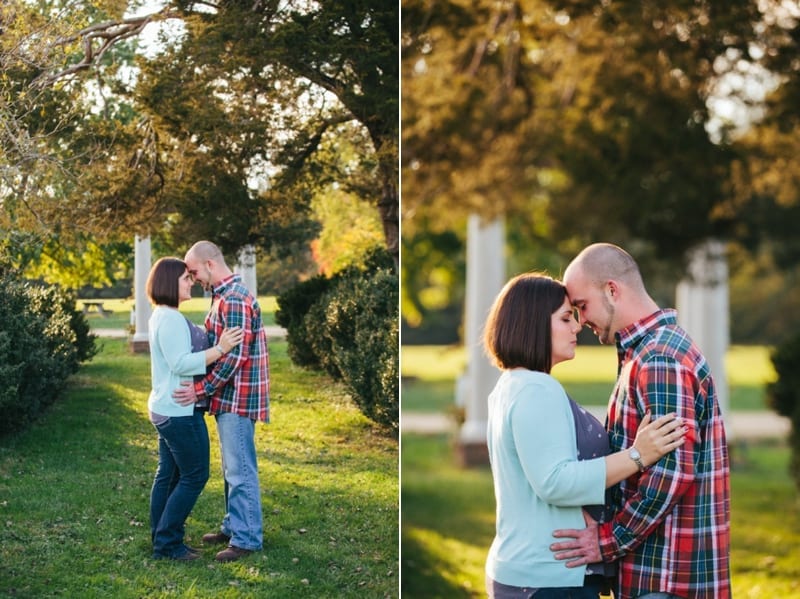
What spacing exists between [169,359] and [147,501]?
584 millimetres

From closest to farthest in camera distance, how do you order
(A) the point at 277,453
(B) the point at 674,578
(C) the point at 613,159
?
1. (B) the point at 674,578
2. (A) the point at 277,453
3. (C) the point at 613,159

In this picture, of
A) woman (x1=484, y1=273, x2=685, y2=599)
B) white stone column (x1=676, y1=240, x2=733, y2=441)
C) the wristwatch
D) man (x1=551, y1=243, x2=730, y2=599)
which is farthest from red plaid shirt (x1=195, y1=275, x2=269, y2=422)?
white stone column (x1=676, y1=240, x2=733, y2=441)

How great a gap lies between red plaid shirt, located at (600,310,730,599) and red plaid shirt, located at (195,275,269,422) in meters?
1.76

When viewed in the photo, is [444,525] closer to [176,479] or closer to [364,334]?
[364,334]

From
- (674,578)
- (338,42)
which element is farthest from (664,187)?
(674,578)

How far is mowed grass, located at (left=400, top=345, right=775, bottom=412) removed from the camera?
68.7 ft

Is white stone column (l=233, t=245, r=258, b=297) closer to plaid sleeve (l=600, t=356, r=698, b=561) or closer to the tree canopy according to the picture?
the tree canopy

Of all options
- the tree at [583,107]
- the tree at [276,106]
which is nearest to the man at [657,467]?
the tree at [276,106]

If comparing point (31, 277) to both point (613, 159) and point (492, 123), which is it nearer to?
point (492, 123)

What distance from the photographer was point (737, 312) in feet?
66.7

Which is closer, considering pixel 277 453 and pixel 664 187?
pixel 277 453

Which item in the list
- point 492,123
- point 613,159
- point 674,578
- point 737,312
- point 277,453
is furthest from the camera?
point 737,312

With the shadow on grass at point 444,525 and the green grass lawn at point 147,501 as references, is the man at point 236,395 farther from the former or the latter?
the shadow on grass at point 444,525

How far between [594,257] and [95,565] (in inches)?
90.9
